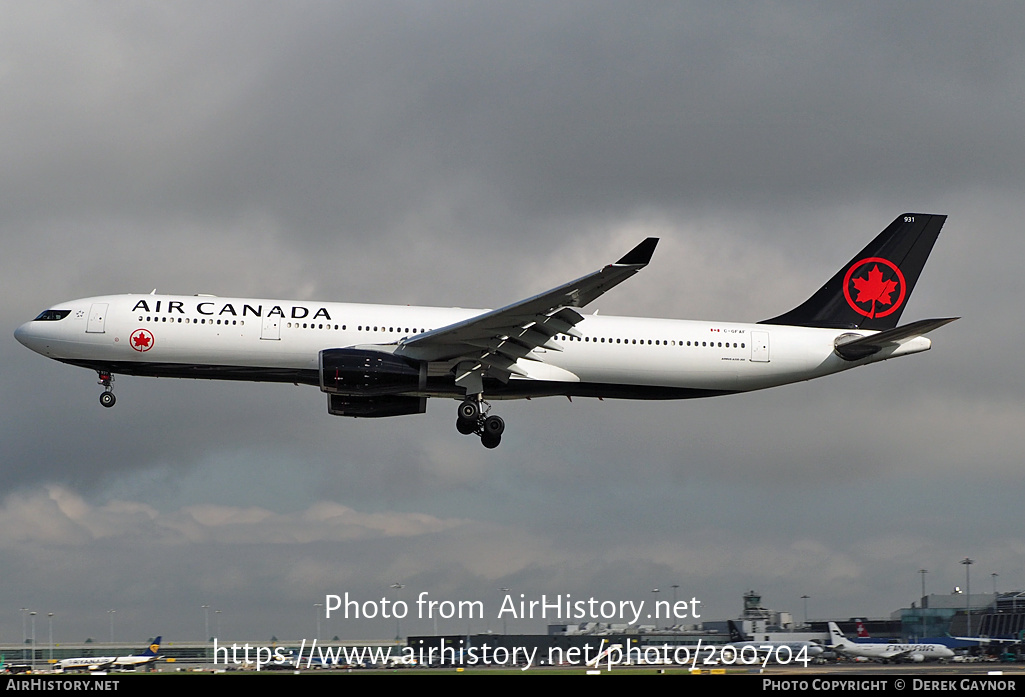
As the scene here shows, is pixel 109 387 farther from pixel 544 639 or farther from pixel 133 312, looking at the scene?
pixel 544 639

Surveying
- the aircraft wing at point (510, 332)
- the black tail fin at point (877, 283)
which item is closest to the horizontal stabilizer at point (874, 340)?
the black tail fin at point (877, 283)

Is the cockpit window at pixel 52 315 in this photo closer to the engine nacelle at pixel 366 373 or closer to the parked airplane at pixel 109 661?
the engine nacelle at pixel 366 373

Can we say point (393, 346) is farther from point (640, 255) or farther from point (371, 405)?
point (640, 255)

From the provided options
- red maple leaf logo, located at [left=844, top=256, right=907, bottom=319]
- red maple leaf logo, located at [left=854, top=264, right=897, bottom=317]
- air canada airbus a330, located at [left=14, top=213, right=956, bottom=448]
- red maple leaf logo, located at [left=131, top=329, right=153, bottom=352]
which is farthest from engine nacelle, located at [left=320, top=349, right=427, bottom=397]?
red maple leaf logo, located at [left=854, top=264, right=897, bottom=317]

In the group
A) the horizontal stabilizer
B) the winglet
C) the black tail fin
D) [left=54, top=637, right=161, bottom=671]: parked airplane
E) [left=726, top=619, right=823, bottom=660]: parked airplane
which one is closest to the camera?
the winglet

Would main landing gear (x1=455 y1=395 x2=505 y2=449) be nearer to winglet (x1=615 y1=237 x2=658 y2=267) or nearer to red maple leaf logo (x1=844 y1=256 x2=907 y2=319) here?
winglet (x1=615 y1=237 x2=658 y2=267)

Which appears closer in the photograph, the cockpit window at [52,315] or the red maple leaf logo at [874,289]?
the cockpit window at [52,315]

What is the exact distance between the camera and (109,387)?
1496 inches

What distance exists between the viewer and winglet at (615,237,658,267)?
101ft

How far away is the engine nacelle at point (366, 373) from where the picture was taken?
35.4 m

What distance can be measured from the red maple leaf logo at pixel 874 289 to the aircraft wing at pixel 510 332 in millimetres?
12573

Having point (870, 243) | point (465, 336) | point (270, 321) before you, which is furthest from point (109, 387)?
point (870, 243)

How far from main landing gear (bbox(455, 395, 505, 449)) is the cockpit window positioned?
1359 cm
